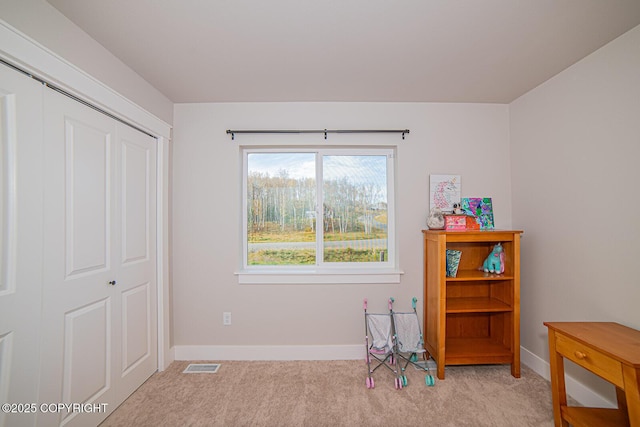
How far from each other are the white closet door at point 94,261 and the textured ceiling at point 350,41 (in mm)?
598

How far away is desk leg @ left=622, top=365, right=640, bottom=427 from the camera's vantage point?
4.14 ft

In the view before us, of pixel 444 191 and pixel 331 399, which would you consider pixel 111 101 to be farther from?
pixel 444 191

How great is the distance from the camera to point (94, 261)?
71.7 inches

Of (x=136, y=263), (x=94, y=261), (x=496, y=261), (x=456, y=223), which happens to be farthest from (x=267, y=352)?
(x=496, y=261)

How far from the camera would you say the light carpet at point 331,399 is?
1.88 meters

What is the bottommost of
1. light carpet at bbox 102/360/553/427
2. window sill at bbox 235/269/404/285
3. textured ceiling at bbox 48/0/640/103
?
light carpet at bbox 102/360/553/427

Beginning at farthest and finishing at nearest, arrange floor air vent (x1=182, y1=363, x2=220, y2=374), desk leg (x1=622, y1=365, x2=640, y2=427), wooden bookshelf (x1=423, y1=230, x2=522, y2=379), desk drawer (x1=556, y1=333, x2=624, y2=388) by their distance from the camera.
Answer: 1. floor air vent (x1=182, y1=363, x2=220, y2=374)
2. wooden bookshelf (x1=423, y1=230, x2=522, y2=379)
3. desk drawer (x1=556, y1=333, x2=624, y2=388)
4. desk leg (x1=622, y1=365, x2=640, y2=427)

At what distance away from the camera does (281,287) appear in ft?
8.97

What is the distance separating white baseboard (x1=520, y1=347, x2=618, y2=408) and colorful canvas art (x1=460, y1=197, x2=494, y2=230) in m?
1.21

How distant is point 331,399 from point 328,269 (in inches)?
44.2

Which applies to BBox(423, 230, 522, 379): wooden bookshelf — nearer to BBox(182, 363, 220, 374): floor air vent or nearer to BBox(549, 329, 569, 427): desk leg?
BBox(549, 329, 569, 427): desk leg

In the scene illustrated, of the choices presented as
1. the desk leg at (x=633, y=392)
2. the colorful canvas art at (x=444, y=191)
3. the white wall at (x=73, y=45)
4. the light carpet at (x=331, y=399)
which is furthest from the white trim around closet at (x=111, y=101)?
the desk leg at (x=633, y=392)

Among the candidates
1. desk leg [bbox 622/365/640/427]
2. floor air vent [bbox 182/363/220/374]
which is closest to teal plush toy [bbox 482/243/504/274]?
desk leg [bbox 622/365/640/427]

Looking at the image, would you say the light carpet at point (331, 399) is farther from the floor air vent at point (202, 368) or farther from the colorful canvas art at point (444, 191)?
the colorful canvas art at point (444, 191)
